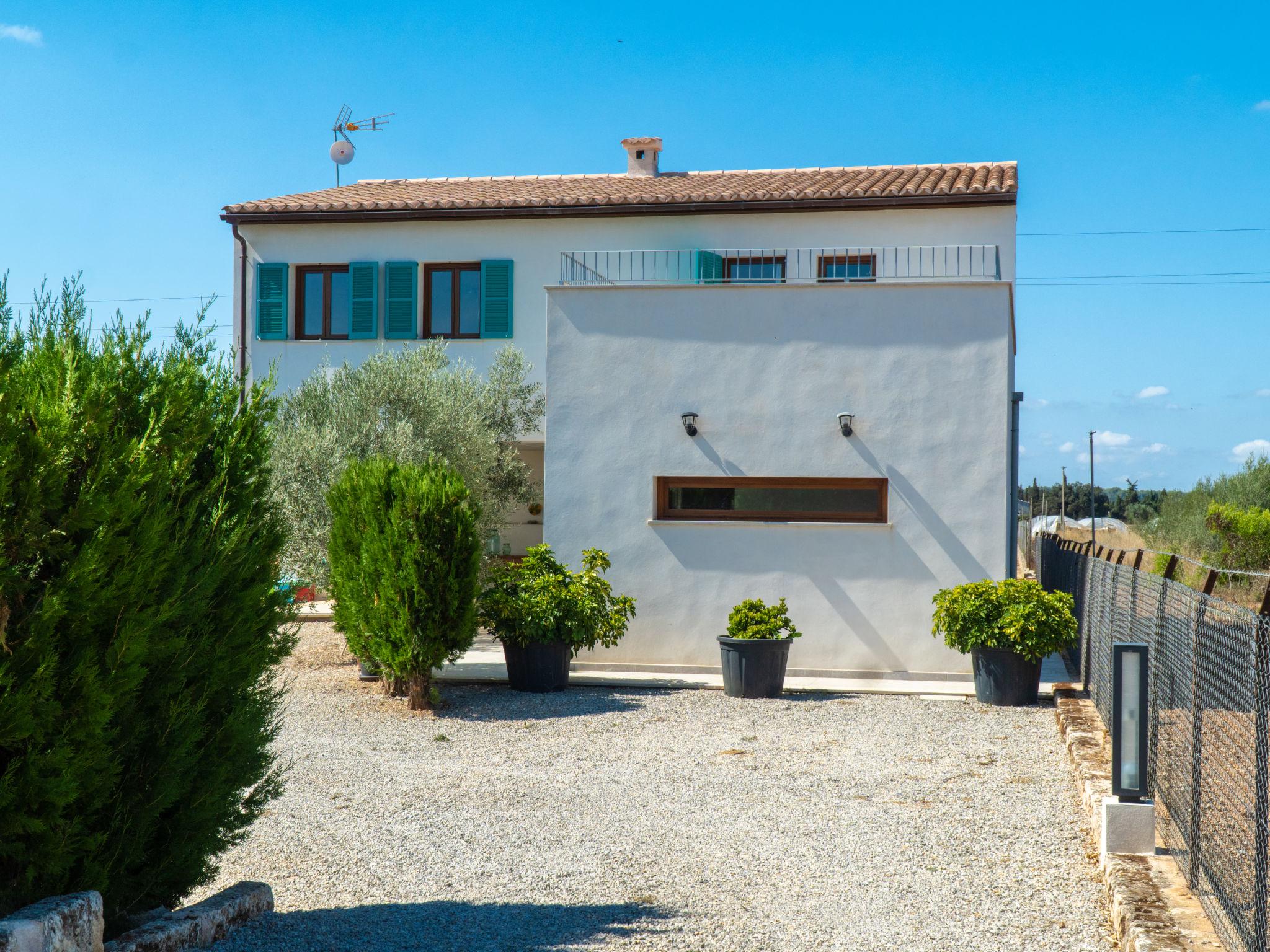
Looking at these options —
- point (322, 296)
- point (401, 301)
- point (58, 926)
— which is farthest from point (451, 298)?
point (58, 926)

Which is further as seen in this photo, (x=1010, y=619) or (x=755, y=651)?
(x=755, y=651)

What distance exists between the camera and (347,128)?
2170 centimetres

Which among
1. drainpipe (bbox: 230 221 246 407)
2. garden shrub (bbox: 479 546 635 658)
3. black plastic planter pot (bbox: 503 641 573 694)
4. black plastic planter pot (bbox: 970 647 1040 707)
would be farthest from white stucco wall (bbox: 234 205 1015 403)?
black plastic planter pot (bbox: 970 647 1040 707)

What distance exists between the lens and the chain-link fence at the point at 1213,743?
3467 millimetres

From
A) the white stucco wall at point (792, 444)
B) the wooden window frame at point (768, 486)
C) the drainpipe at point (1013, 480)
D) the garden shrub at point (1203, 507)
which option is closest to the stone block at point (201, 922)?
the white stucco wall at point (792, 444)

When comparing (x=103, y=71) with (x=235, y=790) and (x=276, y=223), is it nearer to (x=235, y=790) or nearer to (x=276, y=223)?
(x=276, y=223)

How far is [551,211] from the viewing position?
16.8 metres

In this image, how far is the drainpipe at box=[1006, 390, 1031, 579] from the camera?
11875 millimetres

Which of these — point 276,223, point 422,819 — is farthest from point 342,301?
point 422,819

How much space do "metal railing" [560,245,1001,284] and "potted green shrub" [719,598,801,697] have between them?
270 inches

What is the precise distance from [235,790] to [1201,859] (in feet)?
12.3

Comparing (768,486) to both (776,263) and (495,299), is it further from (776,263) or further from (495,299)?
(495,299)

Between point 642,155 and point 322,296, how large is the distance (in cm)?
632

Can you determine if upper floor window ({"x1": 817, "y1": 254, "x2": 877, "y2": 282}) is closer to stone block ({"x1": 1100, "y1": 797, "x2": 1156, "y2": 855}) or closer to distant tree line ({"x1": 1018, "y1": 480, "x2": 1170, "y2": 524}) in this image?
stone block ({"x1": 1100, "y1": 797, "x2": 1156, "y2": 855})
